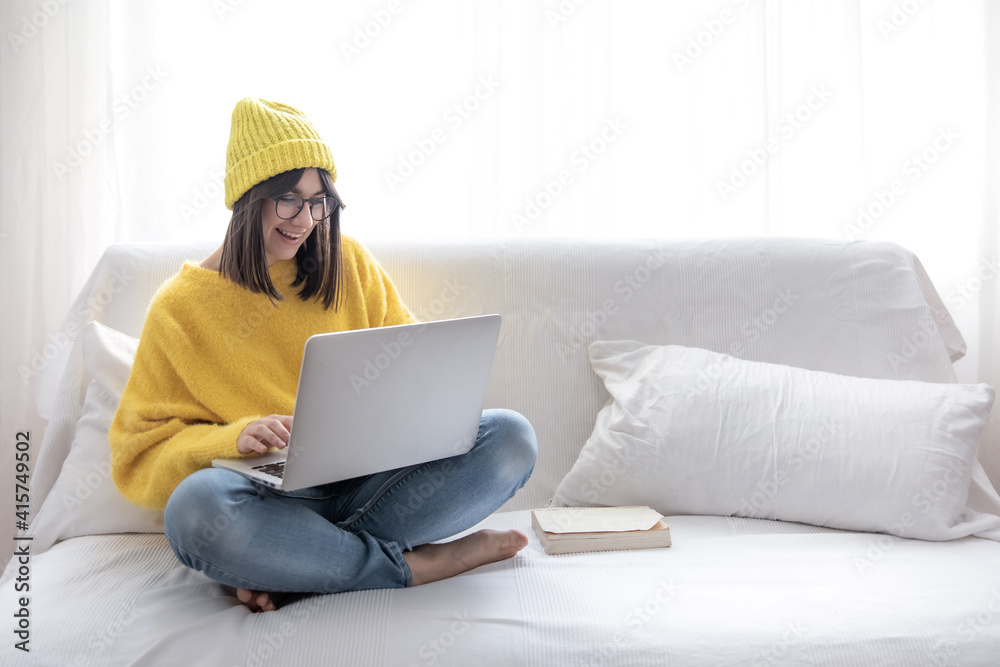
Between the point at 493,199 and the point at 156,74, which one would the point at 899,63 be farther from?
the point at 156,74

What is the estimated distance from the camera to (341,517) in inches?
46.5

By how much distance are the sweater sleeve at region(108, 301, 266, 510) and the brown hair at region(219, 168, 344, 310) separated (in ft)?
0.49

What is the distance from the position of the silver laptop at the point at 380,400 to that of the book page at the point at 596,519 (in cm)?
27

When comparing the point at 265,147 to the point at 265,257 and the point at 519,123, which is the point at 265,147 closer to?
the point at 265,257

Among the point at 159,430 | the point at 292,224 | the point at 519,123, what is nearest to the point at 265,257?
the point at 292,224

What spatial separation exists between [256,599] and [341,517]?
0.19 meters

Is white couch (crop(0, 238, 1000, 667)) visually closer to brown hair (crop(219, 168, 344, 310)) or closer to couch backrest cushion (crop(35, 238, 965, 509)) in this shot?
couch backrest cushion (crop(35, 238, 965, 509))

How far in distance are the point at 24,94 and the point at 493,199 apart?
1.13m

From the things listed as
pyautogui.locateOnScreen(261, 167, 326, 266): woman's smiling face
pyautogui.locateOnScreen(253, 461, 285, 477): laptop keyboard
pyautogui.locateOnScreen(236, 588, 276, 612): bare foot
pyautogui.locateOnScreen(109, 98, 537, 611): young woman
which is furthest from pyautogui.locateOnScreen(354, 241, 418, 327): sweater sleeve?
pyautogui.locateOnScreen(236, 588, 276, 612): bare foot

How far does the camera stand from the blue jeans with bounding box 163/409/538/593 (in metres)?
0.99

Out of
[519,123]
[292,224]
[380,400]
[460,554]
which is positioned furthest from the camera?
[519,123]

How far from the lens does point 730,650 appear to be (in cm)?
95

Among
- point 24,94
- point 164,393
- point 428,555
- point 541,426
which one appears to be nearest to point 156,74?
point 24,94

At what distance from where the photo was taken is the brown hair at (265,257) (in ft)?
4.04
